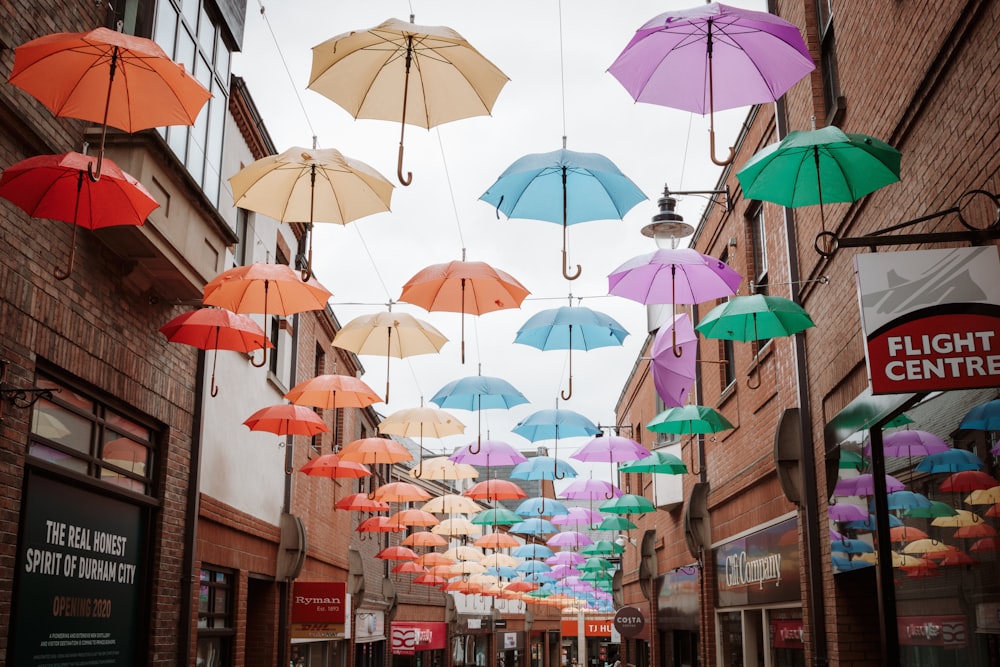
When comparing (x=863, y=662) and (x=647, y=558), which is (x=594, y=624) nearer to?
(x=647, y=558)

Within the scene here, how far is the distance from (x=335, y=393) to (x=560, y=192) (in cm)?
487

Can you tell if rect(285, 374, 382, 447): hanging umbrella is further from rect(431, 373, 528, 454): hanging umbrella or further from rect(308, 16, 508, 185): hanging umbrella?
rect(308, 16, 508, 185): hanging umbrella

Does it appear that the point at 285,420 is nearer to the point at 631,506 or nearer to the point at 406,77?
the point at 406,77

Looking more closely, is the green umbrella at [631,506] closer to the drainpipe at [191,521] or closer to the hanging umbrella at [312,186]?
the drainpipe at [191,521]

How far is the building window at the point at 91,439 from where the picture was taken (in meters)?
8.08

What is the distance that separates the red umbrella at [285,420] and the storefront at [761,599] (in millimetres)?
6345

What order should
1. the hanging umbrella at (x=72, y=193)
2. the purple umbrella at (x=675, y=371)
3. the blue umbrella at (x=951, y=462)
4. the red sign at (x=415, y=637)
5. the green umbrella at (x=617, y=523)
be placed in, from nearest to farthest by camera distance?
1. the blue umbrella at (x=951, y=462)
2. the hanging umbrella at (x=72, y=193)
3. the purple umbrella at (x=675, y=371)
4. the green umbrella at (x=617, y=523)
5. the red sign at (x=415, y=637)

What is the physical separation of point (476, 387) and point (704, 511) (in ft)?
Result: 17.8

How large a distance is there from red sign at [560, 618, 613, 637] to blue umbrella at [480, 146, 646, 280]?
4740cm

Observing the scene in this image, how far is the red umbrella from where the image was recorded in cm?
1333

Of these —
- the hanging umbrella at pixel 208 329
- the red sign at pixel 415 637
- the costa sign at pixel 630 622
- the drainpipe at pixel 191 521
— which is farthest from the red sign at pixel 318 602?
the red sign at pixel 415 637

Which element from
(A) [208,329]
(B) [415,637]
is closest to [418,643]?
(B) [415,637]

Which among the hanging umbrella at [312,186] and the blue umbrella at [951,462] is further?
the hanging umbrella at [312,186]

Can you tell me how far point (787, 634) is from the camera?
12.4 meters
